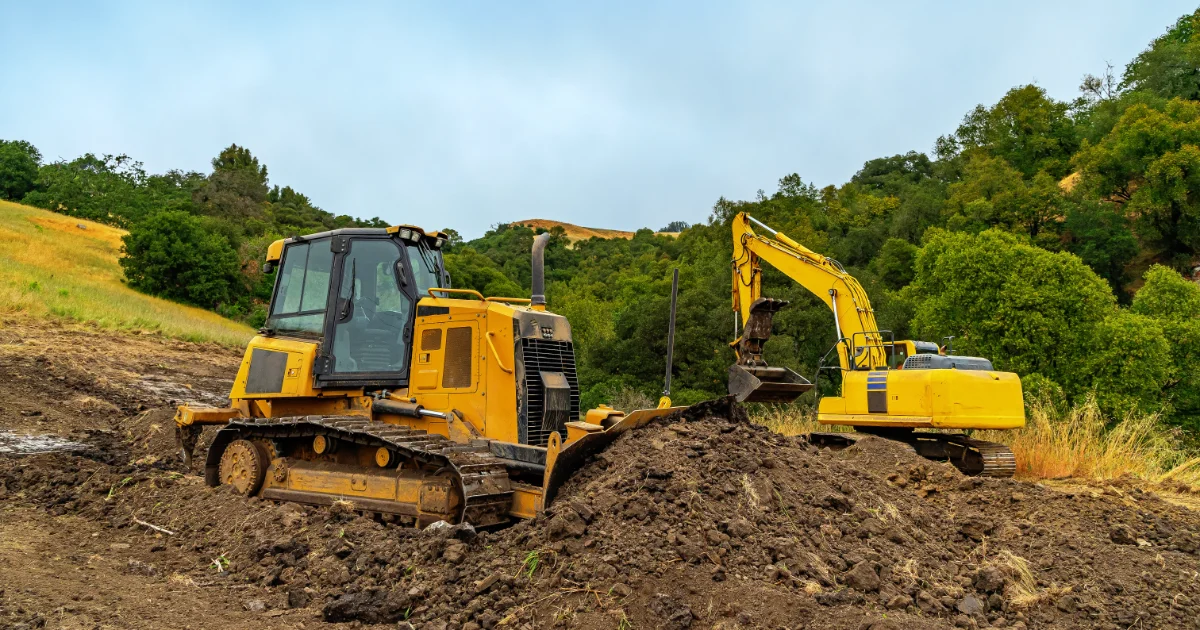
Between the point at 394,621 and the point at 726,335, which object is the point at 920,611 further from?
the point at 726,335

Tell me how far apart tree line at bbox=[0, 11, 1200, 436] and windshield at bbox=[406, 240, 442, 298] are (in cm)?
1315

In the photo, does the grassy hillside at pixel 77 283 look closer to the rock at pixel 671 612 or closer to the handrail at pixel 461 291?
the handrail at pixel 461 291

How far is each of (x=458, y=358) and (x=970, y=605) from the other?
437 cm

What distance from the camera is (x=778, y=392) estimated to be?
8977mm

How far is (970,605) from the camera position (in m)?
4.67

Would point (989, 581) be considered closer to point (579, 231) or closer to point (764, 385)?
point (764, 385)

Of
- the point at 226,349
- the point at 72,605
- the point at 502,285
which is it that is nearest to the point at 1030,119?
the point at 502,285

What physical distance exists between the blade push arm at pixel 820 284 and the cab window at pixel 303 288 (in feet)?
24.0

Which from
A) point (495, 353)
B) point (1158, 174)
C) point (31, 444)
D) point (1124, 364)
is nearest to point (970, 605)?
point (495, 353)

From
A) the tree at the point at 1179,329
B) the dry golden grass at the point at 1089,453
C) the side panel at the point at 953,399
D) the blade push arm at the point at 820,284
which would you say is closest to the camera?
the side panel at the point at 953,399

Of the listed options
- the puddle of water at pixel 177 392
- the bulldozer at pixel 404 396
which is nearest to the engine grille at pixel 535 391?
the bulldozer at pixel 404 396

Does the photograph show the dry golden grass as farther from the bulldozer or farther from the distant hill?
the distant hill

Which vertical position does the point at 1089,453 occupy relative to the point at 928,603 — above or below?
above

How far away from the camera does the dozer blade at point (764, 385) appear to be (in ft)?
28.8
